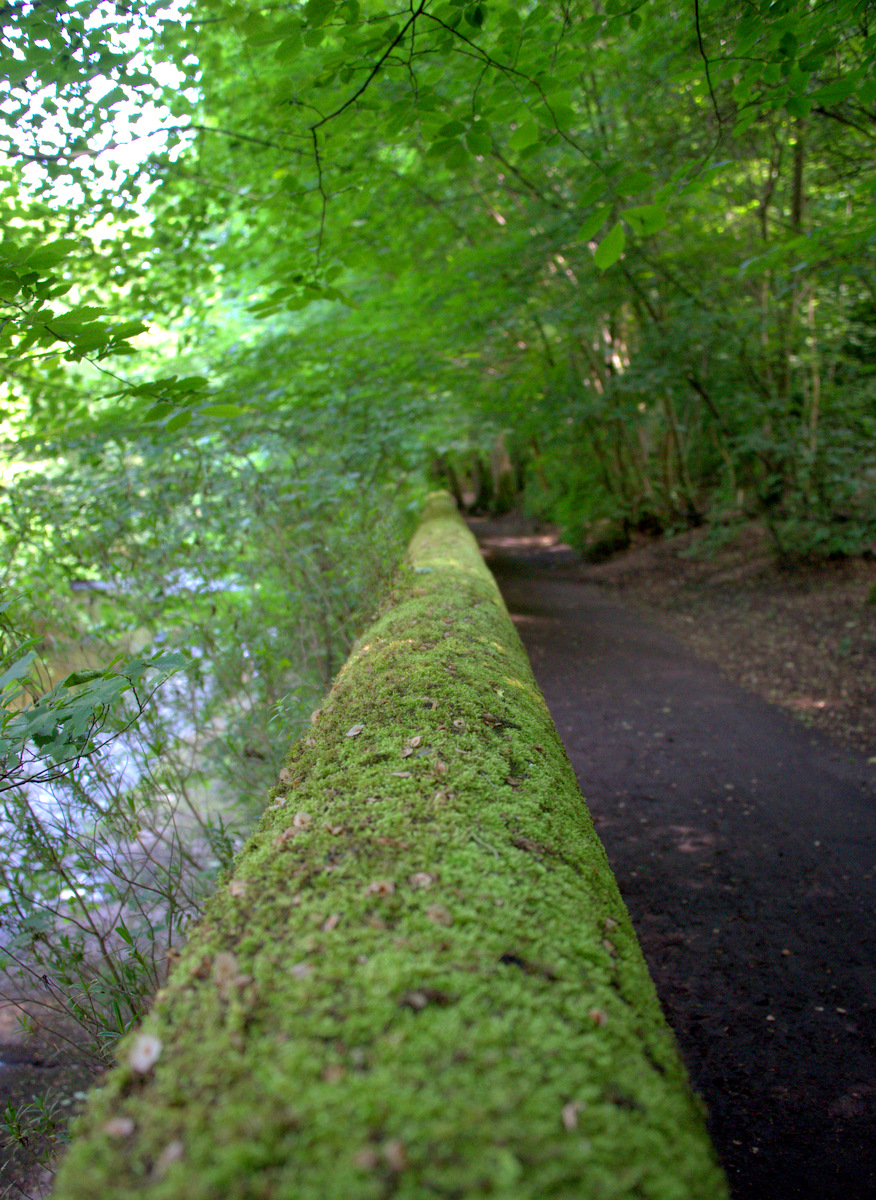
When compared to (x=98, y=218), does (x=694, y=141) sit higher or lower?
higher

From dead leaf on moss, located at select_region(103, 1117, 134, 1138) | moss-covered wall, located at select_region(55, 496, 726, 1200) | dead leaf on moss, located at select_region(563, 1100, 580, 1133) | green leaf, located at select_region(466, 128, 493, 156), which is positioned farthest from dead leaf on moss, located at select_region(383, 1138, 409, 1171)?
green leaf, located at select_region(466, 128, 493, 156)

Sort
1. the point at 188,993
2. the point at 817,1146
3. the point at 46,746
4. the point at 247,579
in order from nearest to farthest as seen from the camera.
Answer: the point at 188,993
the point at 46,746
the point at 817,1146
the point at 247,579

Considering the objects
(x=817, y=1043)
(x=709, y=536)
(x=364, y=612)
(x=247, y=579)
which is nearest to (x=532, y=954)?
(x=817, y=1043)

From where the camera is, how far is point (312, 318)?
37.5 feet

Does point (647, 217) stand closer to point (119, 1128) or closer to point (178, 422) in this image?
point (178, 422)

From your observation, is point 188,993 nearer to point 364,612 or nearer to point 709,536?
point 364,612

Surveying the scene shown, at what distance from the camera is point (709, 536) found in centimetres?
1099

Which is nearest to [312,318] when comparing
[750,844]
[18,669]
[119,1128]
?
[750,844]

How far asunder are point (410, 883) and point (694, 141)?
30.5 feet

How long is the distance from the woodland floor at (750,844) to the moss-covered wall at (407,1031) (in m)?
1.67

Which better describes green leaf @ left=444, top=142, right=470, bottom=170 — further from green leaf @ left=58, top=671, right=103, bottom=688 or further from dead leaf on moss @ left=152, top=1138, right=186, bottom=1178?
dead leaf on moss @ left=152, top=1138, right=186, bottom=1178

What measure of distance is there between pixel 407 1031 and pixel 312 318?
1201 cm

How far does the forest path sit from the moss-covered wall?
1604mm

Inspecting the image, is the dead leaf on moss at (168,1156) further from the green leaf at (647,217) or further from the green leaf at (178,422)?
the green leaf at (647,217)
